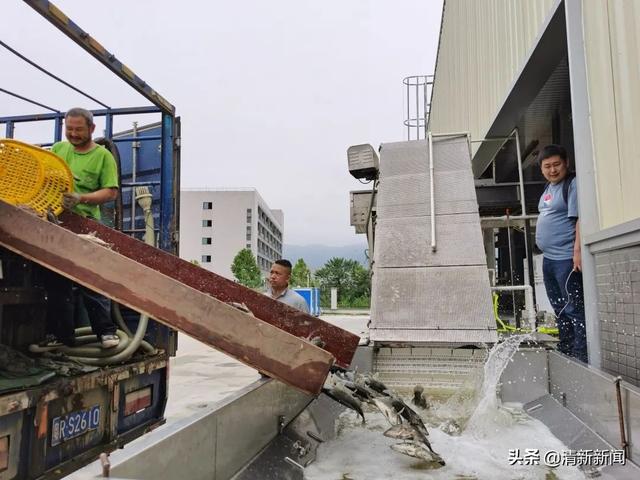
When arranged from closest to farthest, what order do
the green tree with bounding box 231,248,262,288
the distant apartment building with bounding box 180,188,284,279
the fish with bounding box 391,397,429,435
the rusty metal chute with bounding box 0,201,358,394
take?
the rusty metal chute with bounding box 0,201,358,394, the fish with bounding box 391,397,429,435, the green tree with bounding box 231,248,262,288, the distant apartment building with bounding box 180,188,284,279

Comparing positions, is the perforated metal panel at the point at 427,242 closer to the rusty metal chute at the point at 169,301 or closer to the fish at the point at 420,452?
the fish at the point at 420,452

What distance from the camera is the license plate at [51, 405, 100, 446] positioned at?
209cm

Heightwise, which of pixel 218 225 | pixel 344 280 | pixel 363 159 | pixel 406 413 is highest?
pixel 218 225

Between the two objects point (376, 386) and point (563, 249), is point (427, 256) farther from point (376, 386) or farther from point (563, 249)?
point (376, 386)

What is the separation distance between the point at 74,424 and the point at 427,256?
3170 mm

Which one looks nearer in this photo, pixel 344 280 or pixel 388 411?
pixel 388 411

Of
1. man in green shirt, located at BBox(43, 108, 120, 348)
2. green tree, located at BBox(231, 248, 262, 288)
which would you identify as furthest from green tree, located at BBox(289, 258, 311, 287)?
man in green shirt, located at BBox(43, 108, 120, 348)

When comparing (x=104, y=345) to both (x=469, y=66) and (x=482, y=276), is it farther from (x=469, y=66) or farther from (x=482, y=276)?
(x=469, y=66)

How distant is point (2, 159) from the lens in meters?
2.42

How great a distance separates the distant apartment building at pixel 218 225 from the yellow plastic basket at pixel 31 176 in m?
57.3

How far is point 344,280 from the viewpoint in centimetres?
3609

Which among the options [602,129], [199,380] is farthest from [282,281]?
[199,380]

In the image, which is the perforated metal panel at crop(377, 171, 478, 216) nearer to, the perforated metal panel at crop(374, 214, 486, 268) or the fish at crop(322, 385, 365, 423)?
the perforated metal panel at crop(374, 214, 486, 268)

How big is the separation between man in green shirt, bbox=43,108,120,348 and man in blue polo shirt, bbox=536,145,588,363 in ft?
9.94
